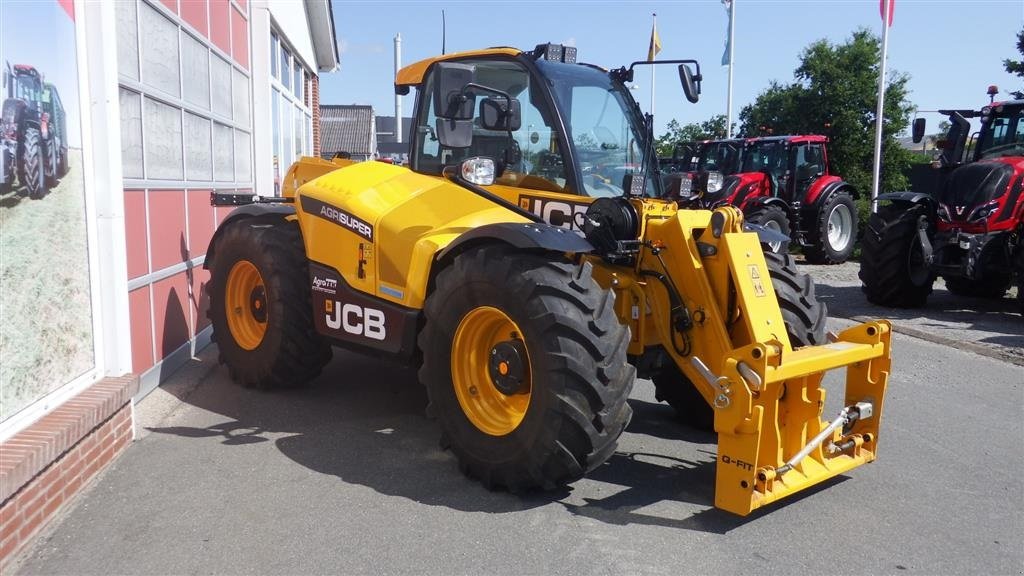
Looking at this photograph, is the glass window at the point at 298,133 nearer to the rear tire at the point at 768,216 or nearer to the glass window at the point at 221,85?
the glass window at the point at 221,85

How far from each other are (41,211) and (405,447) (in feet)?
7.84

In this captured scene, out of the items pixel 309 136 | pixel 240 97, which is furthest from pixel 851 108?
pixel 240 97

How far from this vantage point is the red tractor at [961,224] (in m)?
10.2

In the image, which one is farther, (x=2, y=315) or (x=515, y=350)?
(x=515, y=350)

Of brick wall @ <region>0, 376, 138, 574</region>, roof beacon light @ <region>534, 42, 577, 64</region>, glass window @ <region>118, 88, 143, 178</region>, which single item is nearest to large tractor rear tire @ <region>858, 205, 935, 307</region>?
roof beacon light @ <region>534, 42, 577, 64</region>

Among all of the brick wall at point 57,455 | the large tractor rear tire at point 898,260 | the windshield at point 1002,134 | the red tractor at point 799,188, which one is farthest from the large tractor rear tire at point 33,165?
the red tractor at point 799,188

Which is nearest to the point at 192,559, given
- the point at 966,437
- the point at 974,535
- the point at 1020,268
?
the point at 974,535

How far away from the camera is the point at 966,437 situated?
5.59 meters

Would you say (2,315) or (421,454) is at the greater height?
(2,315)

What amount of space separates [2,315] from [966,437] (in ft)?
18.9

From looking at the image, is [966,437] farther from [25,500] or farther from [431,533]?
[25,500]

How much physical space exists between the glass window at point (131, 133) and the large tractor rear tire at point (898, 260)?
8.95m

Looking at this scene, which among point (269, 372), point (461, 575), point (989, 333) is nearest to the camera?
→ point (461, 575)

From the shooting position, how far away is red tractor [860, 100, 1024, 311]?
400 inches
